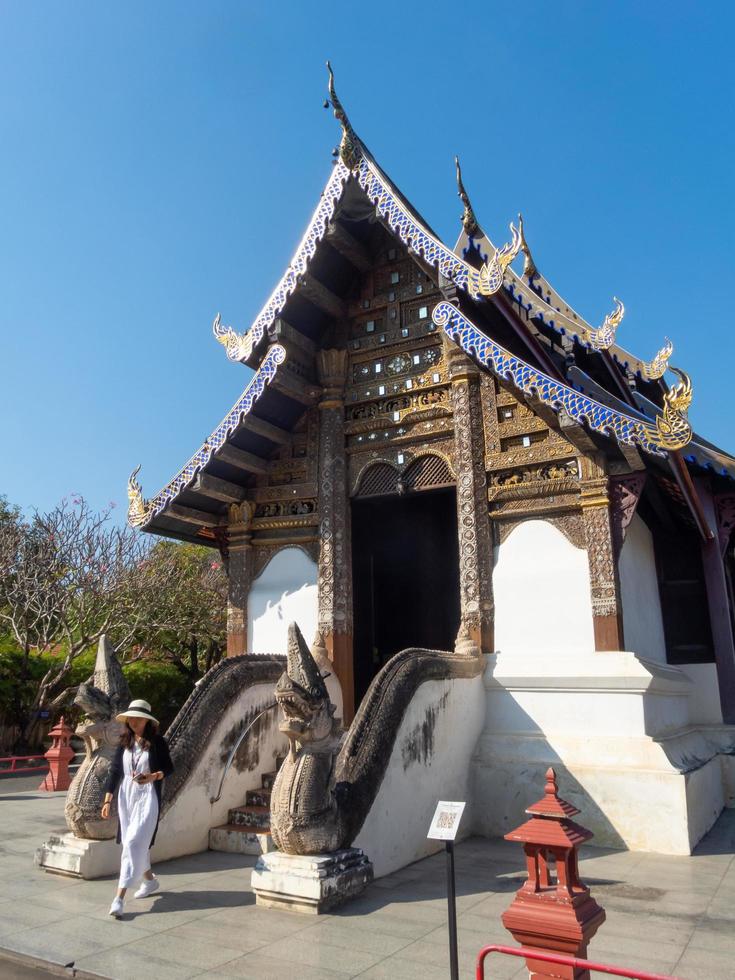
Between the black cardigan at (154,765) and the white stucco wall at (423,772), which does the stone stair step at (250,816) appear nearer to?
the white stucco wall at (423,772)

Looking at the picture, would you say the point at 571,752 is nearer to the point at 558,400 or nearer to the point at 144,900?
the point at 558,400

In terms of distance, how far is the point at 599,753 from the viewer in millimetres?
6836

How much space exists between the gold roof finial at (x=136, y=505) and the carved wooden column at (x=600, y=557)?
189 inches

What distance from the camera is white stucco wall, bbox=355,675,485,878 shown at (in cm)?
578

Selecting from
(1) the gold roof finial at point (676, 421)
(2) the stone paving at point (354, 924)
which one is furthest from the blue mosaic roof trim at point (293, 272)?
(2) the stone paving at point (354, 924)

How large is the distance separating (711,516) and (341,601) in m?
4.34

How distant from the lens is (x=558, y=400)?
684cm

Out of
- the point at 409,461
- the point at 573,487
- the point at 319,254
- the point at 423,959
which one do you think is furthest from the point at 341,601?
the point at 423,959

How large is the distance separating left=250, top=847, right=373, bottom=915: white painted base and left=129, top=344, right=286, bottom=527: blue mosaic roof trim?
4577 mm

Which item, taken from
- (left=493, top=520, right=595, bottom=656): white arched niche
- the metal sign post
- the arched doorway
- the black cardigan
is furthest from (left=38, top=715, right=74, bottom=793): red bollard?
the metal sign post

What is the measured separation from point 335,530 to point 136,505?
2.29 metres

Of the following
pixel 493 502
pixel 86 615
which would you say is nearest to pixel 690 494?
pixel 493 502

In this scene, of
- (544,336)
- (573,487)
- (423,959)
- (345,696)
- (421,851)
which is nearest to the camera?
(423,959)

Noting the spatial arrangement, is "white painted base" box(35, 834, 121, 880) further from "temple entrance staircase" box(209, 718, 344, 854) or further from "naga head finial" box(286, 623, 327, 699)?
"naga head finial" box(286, 623, 327, 699)
